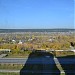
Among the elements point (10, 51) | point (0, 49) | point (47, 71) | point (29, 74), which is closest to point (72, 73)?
point (47, 71)

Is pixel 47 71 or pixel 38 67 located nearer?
pixel 47 71

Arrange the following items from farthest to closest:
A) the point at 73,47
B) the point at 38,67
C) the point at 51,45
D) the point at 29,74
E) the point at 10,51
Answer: the point at 51,45 → the point at 73,47 → the point at 10,51 → the point at 38,67 → the point at 29,74

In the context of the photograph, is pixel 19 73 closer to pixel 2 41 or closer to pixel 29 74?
pixel 29 74

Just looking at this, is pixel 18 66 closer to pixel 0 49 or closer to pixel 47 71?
pixel 47 71

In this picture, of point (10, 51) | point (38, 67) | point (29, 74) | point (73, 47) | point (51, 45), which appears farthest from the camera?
point (51, 45)

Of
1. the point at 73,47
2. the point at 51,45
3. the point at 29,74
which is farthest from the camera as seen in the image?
the point at 51,45

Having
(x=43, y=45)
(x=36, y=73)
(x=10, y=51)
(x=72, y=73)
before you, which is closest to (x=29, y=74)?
(x=36, y=73)

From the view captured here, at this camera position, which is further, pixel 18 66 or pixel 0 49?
pixel 0 49

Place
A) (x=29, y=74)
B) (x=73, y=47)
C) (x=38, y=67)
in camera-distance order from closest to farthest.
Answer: (x=29, y=74) < (x=38, y=67) < (x=73, y=47)

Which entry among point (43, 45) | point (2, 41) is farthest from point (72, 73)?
point (2, 41)
